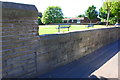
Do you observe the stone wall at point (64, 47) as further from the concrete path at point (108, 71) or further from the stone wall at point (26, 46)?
the concrete path at point (108, 71)

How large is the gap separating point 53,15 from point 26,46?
3663cm

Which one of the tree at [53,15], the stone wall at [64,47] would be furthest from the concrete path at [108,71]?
the tree at [53,15]

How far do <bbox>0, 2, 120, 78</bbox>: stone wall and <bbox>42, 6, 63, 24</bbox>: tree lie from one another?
3301cm

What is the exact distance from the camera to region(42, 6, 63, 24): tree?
36.7 m

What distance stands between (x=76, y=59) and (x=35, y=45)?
2.35 meters

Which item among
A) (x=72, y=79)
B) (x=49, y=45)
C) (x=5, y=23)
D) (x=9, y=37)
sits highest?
(x=5, y=23)

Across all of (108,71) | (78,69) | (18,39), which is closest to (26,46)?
(18,39)

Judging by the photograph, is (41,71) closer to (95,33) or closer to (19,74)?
(19,74)

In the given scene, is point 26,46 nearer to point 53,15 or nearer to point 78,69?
point 78,69

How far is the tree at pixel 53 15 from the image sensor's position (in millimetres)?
36656

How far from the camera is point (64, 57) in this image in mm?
4293

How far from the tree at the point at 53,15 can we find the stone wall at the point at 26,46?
33014 mm

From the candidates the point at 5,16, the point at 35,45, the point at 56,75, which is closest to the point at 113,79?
the point at 56,75

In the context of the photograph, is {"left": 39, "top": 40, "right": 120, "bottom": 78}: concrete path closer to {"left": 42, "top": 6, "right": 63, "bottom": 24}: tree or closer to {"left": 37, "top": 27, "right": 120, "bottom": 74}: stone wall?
{"left": 37, "top": 27, "right": 120, "bottom": 74}: stone wall
